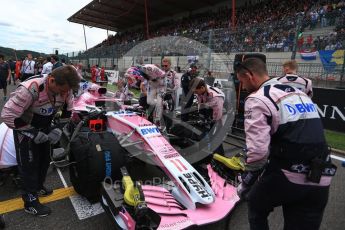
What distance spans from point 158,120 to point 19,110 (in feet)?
10.7

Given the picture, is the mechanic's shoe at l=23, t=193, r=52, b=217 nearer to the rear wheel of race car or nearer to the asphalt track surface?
the asphalt track surface

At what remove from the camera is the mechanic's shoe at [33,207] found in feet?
10.2

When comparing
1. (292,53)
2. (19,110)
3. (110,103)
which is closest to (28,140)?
(19,110)

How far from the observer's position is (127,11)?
108 feet

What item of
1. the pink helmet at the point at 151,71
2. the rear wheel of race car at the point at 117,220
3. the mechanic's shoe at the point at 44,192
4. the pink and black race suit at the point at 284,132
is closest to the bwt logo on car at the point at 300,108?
the pink and black race suit at the point at 284,132

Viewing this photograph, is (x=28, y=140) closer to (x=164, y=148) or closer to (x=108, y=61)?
(x=164, y=148)

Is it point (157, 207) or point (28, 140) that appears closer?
point (157, 207)

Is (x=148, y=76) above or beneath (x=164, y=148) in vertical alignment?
above

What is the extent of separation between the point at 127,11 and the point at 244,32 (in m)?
26.0

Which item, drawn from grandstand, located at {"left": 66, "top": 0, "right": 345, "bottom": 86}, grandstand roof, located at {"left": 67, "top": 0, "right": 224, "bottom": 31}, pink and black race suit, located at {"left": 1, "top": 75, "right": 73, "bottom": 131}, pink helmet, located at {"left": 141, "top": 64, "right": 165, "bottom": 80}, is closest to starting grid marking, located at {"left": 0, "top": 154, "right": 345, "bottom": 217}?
pink and black race suit, located at {"left": 1, "top": 75, "right": 73, "bottom": 131}

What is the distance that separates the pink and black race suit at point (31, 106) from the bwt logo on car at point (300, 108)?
2281 millimetres

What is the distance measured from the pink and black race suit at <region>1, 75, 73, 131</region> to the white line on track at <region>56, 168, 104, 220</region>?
908 mm

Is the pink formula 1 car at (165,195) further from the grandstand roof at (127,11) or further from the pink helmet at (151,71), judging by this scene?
the grandstand roof at (127,11)

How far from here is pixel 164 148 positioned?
11.5 feet
